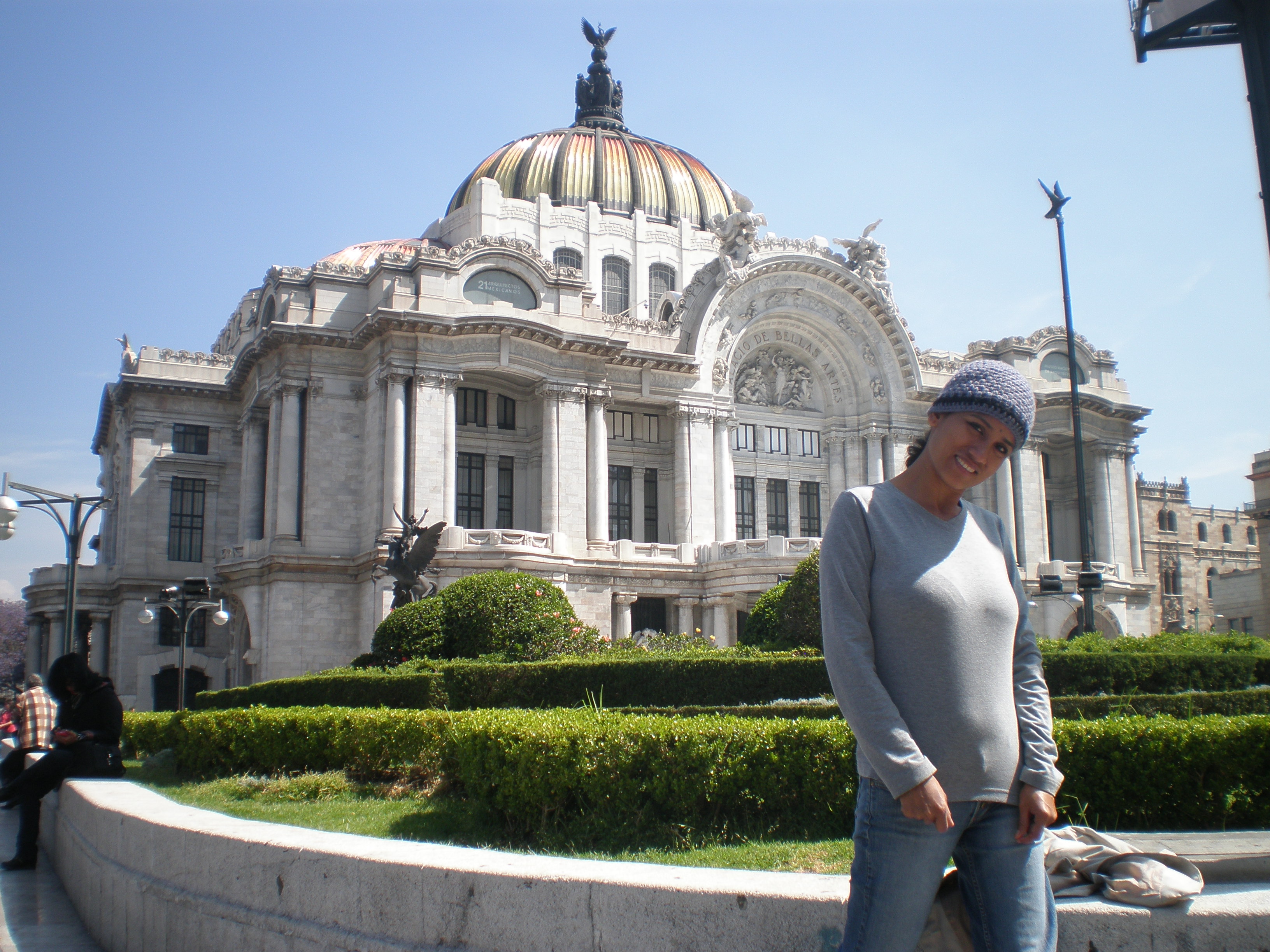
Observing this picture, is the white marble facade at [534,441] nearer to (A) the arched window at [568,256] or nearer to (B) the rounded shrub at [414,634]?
(A) the arched window at [568,256]

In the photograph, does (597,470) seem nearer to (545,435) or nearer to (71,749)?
(545,435)

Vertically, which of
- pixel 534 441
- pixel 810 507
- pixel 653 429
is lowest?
pixel 810 507

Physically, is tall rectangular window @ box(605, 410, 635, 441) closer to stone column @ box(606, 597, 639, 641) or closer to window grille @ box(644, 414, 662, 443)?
window grille @ box(644, 414, 662, 443)

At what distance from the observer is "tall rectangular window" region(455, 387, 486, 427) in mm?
39031

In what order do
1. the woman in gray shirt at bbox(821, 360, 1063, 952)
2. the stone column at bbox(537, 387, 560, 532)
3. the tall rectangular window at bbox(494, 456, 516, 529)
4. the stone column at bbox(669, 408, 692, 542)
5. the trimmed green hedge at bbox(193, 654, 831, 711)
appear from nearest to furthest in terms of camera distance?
the woman in gray shirt at bbox(821, 360, 1063, 952)
the trimmed green hedge at bbox(193, 654, 831, 711)
the stone column at bbox(537, 387, 560, 532)
the tall rectangular window at bbox(494, 456, 516, 529)
the stone column at bbox(669, 408, 692, 542)

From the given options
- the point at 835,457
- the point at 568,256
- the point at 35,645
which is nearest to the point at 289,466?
the point at 35,645

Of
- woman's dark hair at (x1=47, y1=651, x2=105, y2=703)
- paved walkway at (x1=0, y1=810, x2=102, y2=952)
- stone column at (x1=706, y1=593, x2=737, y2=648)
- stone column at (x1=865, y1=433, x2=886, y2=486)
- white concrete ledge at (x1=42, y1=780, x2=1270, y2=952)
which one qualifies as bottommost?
paved walkway at (x1=0, y1=810, x2=102, y2=952)

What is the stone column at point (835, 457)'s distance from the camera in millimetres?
44281

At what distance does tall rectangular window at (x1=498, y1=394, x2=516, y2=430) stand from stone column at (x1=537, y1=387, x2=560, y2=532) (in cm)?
262

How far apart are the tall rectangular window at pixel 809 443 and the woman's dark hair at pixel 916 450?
40613 mm

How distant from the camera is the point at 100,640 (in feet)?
146

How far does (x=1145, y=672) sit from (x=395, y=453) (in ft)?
75.6

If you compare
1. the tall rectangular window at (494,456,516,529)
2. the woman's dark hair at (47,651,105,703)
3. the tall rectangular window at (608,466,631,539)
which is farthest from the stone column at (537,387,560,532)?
the woman's dark hair at (47,651,105,703)

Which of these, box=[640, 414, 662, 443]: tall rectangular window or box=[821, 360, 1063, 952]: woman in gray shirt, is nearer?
box=[821, 360, 1063, 952]: woman in gray shirt
